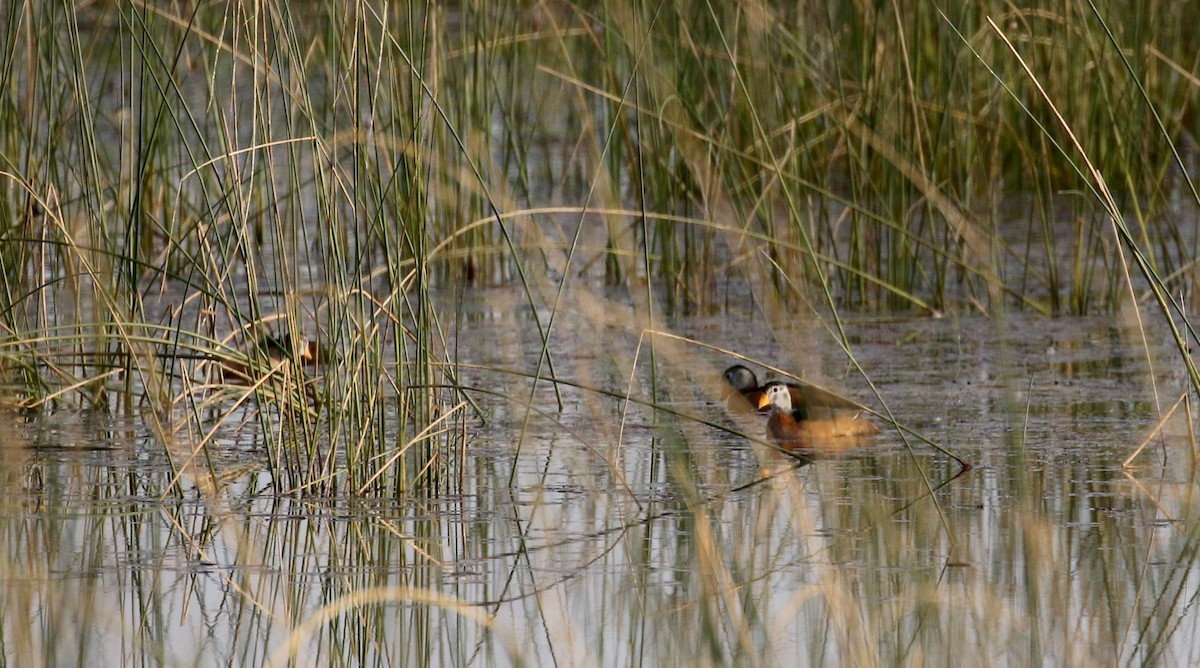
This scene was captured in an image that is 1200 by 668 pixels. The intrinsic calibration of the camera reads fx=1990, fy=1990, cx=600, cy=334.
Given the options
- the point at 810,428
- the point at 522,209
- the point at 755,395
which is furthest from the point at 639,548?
the point at 522,209

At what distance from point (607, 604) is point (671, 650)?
29 centimetres

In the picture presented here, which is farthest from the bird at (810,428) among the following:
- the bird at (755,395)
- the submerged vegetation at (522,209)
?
the submerged vegetation at (522,209)

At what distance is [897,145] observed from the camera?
6.25 metres

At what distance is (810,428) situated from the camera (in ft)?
14.9

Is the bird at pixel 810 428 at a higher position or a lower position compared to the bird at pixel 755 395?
lower

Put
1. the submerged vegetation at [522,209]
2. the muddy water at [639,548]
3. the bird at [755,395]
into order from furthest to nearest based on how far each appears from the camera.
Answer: the bird at [755,395]
the submerged vegetation at [522,209]
the muddy water at [639,548]

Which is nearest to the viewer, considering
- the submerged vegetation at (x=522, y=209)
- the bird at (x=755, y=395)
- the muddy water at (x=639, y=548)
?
the muddy water at (x=639, y=548)

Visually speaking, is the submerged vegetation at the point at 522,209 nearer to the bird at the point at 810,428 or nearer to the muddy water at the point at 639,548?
the muddy water at the point at 639,548

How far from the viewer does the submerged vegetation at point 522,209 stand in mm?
3893

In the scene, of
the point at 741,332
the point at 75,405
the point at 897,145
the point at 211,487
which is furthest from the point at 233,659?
the point at 897,145

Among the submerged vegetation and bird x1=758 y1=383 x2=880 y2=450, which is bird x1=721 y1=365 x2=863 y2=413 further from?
the submerged vegetation

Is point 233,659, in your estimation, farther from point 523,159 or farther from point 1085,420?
point 523,159

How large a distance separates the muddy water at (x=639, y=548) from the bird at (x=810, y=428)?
0.28ft

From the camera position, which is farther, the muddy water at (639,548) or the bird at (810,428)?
the bird at (810,428)
